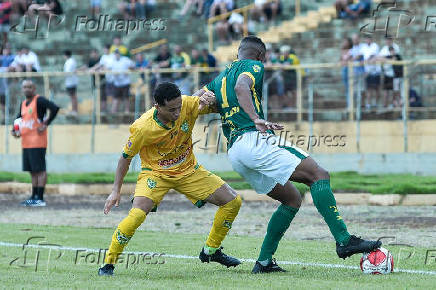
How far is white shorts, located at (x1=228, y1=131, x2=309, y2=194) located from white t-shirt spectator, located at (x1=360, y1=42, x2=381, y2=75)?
12529 mm

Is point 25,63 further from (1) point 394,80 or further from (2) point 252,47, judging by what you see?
(2) point 252,47

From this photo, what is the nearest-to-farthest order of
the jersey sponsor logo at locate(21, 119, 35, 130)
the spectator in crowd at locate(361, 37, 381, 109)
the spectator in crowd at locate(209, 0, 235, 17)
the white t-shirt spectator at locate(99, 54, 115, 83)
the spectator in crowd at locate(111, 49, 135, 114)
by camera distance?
the jersey sponsor logo at locate(21, 119, 35, 130), the spectator in crowd at locate(361, 37, 381, 109), the spectator in crowd at locate(111, 49, 135, 114), the white t-shirt spectator at locate(99, 54, 115, 83), the spectator in crowd at locate(209, 0, 235, 17)

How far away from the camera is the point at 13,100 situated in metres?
24.7

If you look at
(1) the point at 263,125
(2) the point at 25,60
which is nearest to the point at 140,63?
(2) the point at 25,60

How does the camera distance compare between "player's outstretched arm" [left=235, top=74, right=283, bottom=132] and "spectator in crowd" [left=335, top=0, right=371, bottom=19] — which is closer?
"player's outstretched arm" [left=235, top=74, right=283, bottom=132]

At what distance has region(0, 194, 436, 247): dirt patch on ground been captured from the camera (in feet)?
45.6

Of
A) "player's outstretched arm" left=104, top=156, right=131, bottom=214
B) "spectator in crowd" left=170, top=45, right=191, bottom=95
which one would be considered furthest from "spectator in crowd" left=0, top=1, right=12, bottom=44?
"player's outstretched arm" left=104, top=156, right=131, bottom=214

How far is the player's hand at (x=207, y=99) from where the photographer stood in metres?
10.0

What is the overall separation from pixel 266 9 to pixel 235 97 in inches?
819

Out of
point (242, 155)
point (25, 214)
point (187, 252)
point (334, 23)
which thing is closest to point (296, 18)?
point (334, 23)

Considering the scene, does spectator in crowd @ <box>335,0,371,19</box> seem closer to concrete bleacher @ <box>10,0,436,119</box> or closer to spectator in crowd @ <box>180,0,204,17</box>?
concrete bleacher @ <box>10,0,436,119</box>

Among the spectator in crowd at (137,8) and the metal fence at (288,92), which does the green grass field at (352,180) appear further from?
the spectator in crowd at (137,8)

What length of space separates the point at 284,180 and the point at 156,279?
58.1 inches

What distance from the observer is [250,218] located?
16484mm
